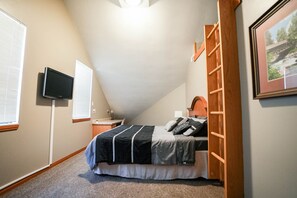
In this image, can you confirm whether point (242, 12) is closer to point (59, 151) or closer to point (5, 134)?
point (5, 134)

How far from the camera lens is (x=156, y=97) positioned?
5.05m

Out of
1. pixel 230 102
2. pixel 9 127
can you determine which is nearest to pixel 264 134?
pixel 230 102

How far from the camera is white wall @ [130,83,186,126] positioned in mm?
5074

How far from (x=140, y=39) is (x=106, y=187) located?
9.39ft

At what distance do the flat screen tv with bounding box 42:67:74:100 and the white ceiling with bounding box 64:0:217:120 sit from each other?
3.83ft

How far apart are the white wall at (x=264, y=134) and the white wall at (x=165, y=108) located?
145 inches

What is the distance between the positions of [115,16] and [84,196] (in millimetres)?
2966

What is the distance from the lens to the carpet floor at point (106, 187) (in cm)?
172

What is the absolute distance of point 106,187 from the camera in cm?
187

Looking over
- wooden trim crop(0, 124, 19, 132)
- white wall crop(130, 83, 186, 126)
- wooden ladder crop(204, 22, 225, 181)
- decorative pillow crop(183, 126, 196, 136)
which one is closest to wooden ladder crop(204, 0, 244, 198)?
wooden ladder crop(204, 22, 225, 181)

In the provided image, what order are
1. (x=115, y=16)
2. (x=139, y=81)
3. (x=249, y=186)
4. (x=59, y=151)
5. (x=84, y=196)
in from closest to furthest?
(x=249, y=186), (x=84, y=196), (x=59, y=151), (x=115, y=16), (x=139, y=81)

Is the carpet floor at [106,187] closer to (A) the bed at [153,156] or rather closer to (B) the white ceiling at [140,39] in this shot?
(A) the bed at [153,156]

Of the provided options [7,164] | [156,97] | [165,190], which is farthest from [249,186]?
[156,97]

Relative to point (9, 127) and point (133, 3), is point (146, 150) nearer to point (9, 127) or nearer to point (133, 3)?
point (9, 127)
